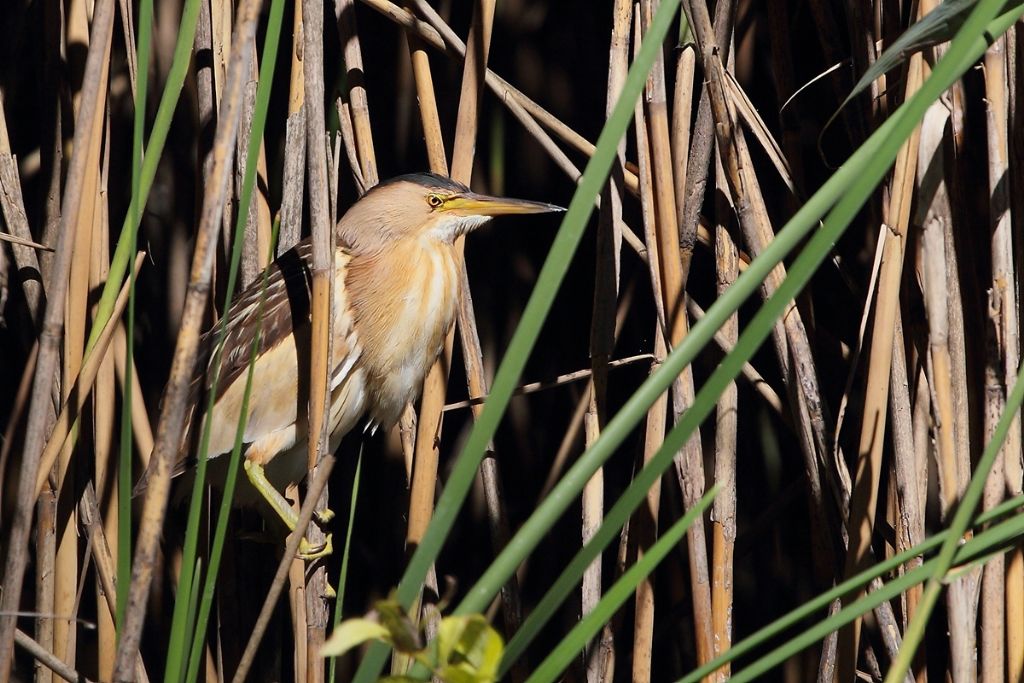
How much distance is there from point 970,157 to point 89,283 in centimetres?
106

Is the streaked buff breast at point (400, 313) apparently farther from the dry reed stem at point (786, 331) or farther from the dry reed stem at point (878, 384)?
the dry reed stem at point (878, 384)

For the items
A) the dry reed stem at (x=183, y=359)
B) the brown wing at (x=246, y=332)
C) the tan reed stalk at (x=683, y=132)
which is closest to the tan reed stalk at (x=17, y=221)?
the brown wing at (x=246, y=332)

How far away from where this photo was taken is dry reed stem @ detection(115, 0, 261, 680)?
2.28 ft

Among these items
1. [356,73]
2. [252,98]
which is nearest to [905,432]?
[356,73]

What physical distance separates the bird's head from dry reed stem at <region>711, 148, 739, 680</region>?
0.72 feet

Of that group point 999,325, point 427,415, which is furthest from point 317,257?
point 999,325

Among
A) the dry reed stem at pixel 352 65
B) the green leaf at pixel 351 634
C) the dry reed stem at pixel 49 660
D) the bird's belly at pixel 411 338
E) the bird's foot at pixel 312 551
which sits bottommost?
the dry reed stem at pixel 49 660

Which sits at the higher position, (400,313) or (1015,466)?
(400,313)

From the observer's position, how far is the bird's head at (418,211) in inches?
55.4

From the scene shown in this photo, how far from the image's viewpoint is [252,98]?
50.4 inches

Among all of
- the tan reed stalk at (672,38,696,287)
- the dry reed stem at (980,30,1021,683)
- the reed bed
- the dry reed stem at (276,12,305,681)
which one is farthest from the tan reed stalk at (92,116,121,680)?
the dry reed stem at (980,30,1021,683)

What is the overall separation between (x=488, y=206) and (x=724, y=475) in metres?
0.49

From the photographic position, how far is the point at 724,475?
48.8 inches

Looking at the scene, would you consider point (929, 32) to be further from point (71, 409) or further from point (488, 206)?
point (71, 409)
